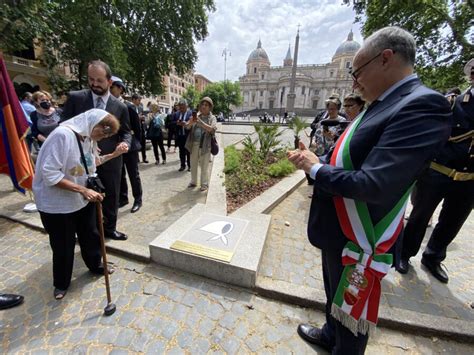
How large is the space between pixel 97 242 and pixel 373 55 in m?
3.08

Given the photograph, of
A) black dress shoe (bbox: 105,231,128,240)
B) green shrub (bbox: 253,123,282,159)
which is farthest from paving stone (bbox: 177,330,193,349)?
green shrub (bbox: 253,123,282,159)

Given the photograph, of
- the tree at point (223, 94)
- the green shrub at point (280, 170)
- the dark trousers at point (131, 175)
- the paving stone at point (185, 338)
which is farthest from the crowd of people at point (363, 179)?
the tree at point (223, 94)

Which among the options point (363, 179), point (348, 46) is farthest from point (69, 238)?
point (348, 46)

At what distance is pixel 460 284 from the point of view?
9.12ft

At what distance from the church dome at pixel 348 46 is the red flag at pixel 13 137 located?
94.2 metres

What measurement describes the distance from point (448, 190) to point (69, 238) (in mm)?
4238

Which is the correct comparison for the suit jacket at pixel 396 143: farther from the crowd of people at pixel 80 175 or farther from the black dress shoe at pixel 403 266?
→ the black dress shoe at pixel 403 266

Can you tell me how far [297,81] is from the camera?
7762cm

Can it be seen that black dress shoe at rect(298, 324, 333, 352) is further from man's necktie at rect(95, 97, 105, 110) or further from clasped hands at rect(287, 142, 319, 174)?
man's necktie at rect(95, 97, 105, 110)

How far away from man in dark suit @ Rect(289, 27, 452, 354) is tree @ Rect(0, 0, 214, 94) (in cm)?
1419

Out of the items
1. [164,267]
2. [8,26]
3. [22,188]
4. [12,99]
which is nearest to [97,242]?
[164,267]

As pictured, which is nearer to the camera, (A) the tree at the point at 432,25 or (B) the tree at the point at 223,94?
(A) the tree at the point at 432,25

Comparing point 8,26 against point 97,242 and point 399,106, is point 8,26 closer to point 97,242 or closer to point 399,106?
point 97,242

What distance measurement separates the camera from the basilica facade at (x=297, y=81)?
7738cm
